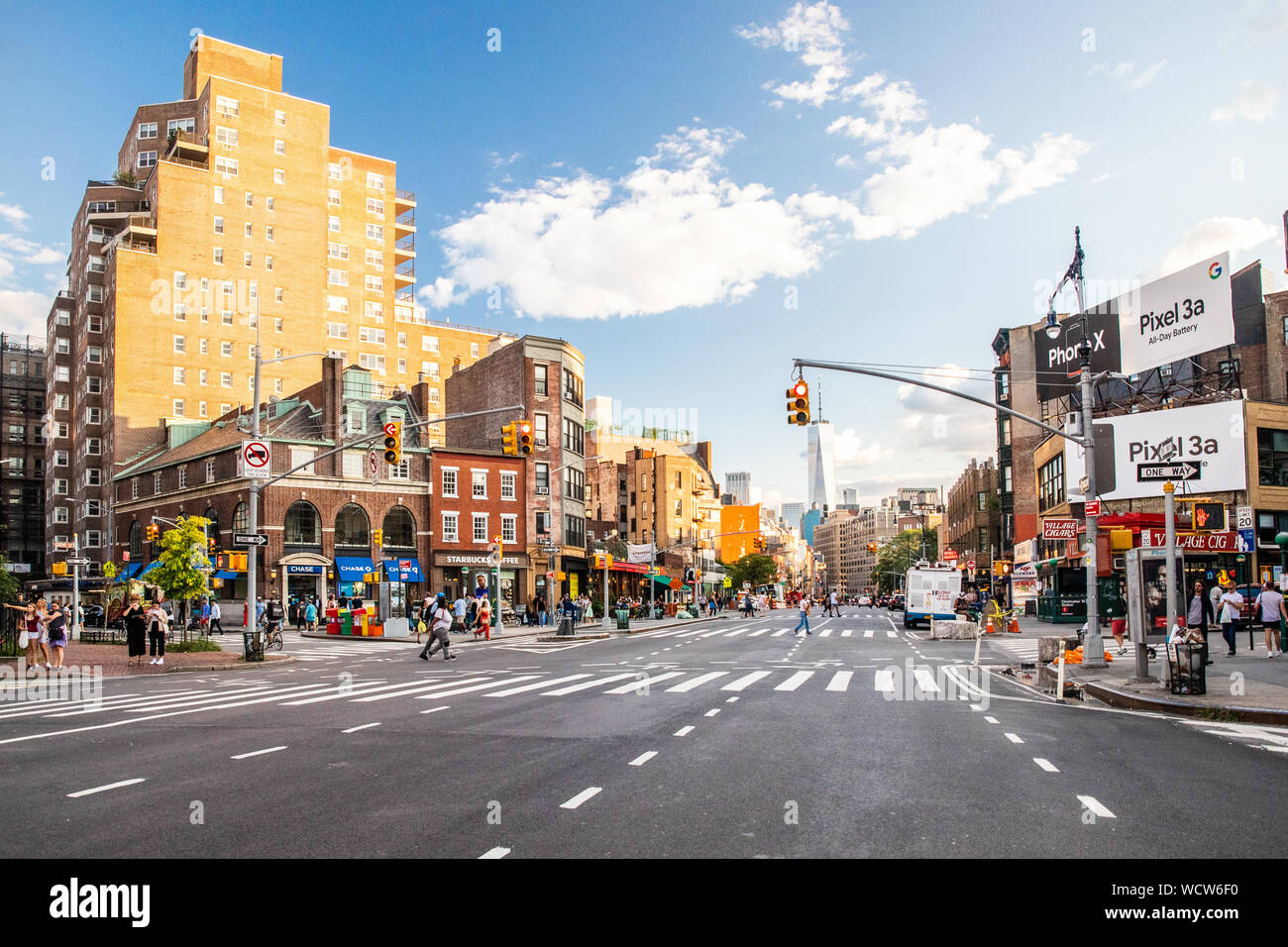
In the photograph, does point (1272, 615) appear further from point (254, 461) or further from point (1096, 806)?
point (254, 461)

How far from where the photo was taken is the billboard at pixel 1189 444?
4234cm

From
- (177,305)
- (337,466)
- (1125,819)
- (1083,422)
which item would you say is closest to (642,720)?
(1125,819)

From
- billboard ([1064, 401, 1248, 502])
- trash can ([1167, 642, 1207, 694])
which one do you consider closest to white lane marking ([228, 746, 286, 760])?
trash can ([1167, 642, 1207, 694])

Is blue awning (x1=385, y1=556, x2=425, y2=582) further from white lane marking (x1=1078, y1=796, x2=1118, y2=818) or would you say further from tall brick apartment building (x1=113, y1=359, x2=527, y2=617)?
white lane marking (x1=1078, y1=796, x2=1118, y2=818)

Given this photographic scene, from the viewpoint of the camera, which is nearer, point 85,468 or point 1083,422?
point 1083,422

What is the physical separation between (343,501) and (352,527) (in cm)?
171

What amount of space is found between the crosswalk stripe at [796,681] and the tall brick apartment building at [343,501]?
3260cm

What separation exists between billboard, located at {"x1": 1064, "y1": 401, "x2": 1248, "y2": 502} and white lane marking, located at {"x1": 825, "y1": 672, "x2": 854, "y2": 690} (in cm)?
2365

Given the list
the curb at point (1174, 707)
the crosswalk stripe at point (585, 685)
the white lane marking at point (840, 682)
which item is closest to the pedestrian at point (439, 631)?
the crosswalk stripe at point (585, 685)

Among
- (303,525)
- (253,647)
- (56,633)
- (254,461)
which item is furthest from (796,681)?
(303,525)

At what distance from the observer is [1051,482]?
5706 centimetres
